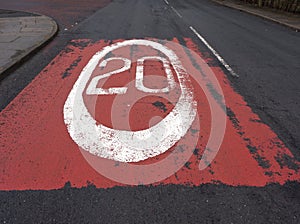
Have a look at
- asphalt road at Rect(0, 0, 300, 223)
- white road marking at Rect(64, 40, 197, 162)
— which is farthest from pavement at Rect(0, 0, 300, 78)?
white road marking at Rect(64, 40, 197, 162)

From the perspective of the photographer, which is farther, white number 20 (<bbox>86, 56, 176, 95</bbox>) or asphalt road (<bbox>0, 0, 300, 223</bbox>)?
white number 20 (<bbox>86, 56, 176, 95</bbox>)

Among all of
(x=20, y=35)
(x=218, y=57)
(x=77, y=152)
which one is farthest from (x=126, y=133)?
(x=20, y=35)

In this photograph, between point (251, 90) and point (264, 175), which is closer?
point (264, 175)

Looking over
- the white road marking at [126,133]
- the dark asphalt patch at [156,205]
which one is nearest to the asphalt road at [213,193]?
the dark asphalt patch at [156,205]

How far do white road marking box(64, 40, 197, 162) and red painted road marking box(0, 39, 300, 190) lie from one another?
139 mm

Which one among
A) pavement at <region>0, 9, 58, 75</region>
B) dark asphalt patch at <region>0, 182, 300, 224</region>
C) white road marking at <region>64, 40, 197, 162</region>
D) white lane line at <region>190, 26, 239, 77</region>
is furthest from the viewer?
pavement at <region>0, 9, 58, 75</region>

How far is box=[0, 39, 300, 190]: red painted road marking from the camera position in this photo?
2.55 metres

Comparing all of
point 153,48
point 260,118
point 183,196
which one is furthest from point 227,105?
point 153,48

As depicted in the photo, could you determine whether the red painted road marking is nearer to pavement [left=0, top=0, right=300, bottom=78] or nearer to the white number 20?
the white number 20

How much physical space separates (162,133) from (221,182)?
105 centimetres

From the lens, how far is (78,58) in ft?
19.6

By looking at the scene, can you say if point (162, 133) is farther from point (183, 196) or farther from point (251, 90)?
point (251, 90)

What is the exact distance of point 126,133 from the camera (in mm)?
3250

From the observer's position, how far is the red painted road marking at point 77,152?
8.37ft
